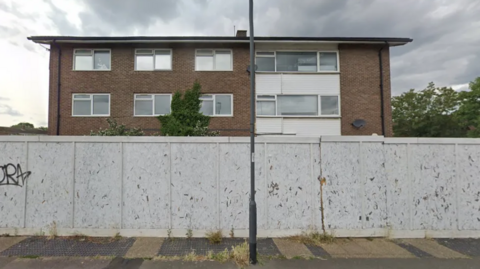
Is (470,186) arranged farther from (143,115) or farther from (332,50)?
(143,115)

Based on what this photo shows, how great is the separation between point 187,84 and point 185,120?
509 centimetres

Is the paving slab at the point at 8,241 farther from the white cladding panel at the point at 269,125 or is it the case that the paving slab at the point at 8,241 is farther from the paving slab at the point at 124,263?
the white cladding panel at the point at 269,125

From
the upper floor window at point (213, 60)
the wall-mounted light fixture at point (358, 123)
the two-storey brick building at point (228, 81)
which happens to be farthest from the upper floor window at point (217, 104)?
the wall-mounted light fixture at point (358, 123)

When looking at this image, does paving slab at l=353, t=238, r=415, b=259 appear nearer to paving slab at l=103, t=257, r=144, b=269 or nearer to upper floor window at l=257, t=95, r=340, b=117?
paving slab at l=103, t=257, r=144, b=269

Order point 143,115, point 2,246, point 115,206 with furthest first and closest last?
point 143,115, point 115,206, point 2,246

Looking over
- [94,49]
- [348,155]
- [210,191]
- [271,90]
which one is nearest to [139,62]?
[94,49]

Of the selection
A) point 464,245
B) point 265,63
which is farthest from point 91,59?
point 464,245

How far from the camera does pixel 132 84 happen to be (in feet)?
41.1

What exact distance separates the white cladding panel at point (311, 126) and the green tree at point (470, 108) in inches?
938

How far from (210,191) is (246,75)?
8865 mm

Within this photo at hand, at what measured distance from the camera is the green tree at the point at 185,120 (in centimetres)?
779

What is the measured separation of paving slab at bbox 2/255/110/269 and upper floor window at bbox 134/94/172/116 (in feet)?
29.5

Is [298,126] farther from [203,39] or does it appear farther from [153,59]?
[153,59]

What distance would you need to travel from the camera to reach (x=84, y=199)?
5230mm
